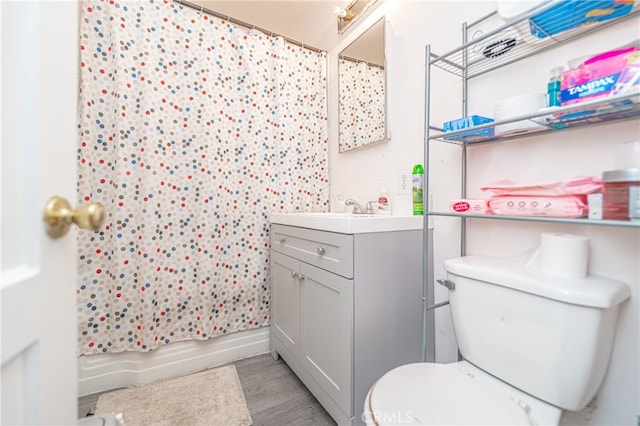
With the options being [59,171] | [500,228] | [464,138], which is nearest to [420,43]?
[464,138]

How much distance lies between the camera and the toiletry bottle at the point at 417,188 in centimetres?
130

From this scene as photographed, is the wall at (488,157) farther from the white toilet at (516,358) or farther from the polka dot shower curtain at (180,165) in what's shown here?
the polka dot shower curtain at (180,165)

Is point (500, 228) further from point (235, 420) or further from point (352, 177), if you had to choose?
point (235, 420)

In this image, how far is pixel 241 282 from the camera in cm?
174

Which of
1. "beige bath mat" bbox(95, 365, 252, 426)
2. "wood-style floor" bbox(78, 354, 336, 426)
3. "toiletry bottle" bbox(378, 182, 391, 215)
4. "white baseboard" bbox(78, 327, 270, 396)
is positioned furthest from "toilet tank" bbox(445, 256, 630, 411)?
"white baseboard" bbox(78, 327, 270, 396)

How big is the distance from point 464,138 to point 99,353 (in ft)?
6.57

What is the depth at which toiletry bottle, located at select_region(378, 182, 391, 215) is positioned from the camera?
154 cm

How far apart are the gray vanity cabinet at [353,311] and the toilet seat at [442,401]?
25 centimetres

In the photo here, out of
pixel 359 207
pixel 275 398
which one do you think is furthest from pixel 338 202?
pixel 275 398

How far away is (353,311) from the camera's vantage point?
108 centimetres

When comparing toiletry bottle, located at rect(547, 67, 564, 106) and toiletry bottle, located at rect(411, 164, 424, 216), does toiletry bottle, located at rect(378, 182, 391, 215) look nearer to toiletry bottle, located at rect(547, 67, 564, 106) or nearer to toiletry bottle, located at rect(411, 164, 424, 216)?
toiletry bottle, located at rect(411, 164, 424, 216)

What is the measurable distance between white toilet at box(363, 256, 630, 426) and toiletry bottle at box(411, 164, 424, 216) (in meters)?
0.42

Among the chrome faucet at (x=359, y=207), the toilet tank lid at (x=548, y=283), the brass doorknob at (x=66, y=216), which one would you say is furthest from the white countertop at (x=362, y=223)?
the brass doorknob at (x=66, y=216)

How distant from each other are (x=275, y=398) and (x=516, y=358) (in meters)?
1.12
